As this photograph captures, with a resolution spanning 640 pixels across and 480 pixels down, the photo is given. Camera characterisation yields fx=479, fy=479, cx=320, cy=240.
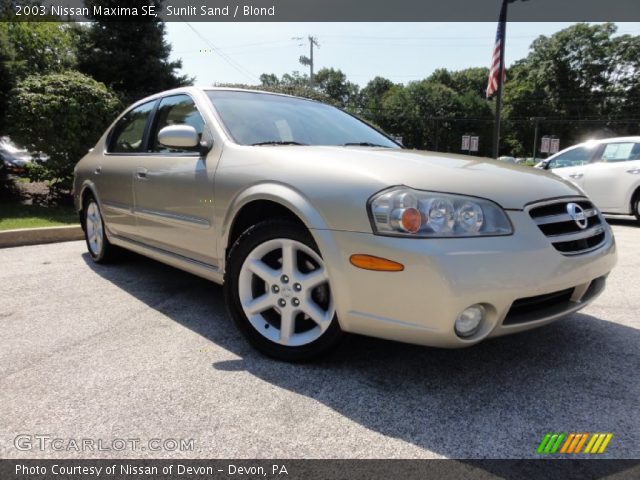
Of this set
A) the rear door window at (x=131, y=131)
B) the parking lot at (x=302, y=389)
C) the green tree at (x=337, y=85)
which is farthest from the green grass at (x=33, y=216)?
the green tree at (x=337, y=85)

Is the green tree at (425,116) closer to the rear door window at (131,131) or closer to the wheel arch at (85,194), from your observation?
the wheel arch at (85,194)

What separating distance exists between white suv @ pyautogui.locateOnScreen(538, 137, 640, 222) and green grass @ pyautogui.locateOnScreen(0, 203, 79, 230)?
7.68m

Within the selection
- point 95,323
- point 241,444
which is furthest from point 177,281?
point 241,444

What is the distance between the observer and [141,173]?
353 centimetres

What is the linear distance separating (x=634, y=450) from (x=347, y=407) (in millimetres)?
1068

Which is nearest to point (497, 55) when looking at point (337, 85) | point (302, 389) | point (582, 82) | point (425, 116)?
point (302, 389)

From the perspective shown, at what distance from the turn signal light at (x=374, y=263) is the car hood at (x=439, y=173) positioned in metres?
0.32

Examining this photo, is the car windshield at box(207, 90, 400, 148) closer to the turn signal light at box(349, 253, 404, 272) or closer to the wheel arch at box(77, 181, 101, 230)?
the turn signal light at box(349, 253, 404, 272)

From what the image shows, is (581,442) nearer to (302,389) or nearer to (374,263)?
(374,263)

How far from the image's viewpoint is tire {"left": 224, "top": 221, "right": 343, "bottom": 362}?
2326 millimetres

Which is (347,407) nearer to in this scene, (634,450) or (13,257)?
(634,450)

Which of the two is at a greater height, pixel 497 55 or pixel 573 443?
pixel 497 55

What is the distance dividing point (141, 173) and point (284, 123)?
1.18m

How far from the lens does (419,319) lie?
201cm
